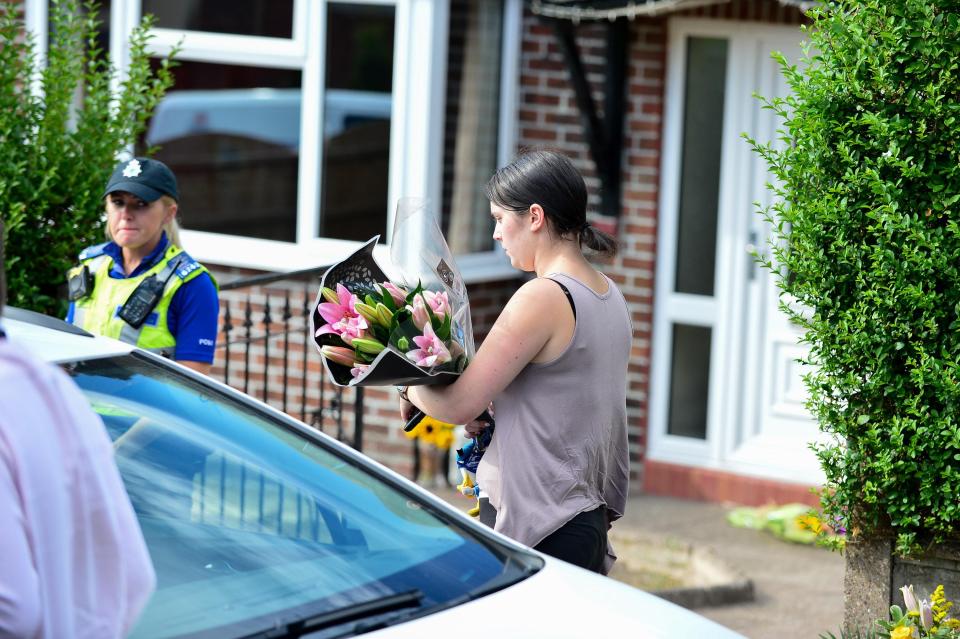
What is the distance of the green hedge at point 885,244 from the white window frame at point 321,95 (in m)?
3.42

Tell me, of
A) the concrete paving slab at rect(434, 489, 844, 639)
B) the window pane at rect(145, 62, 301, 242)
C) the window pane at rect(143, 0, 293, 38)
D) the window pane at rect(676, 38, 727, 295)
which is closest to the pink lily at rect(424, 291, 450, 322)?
the concrete paving slab at rect(434, 489, 844, 639)

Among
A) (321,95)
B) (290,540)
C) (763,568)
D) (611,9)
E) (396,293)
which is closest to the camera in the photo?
(290,540)

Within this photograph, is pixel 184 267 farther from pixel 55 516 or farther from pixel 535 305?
pixel 55 516

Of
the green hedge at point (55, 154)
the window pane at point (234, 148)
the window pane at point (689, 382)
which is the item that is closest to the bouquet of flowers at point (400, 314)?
the green hedge at point (55, 154)

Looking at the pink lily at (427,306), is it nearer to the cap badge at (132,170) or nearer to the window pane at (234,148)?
the cap badge at (132,170)

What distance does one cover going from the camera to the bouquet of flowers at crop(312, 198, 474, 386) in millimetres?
3082

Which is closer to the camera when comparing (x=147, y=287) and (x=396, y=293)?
(x=396, y=293)

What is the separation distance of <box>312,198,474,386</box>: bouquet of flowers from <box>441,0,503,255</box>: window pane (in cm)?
427

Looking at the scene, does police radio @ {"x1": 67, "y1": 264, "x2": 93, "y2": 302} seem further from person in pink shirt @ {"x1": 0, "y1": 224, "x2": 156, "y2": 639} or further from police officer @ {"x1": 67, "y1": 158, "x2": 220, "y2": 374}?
person in pink shirt @ {"x1": 0, "y1": 224, "x2": 156, "y2": 639}

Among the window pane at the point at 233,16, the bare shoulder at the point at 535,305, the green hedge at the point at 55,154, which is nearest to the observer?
the bare shoulder at the point at 535,305

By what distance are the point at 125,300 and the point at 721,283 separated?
3.87 m

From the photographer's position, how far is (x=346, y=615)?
2479mm

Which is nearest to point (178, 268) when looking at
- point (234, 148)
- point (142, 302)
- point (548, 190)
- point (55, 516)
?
point (142, 302)

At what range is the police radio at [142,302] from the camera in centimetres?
407
